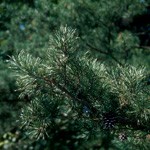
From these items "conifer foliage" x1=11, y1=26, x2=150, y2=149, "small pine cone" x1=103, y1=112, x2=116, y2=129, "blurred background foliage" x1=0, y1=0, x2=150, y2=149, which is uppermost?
"blurred background foliage" x1=0, y1=0, x2=150, y2=149

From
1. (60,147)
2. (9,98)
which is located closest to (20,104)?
(9,98)

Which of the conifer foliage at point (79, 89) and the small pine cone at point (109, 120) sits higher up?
the conifer foliage at point (79, 89)

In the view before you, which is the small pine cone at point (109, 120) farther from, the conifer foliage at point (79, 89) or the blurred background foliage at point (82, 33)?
the blurred background foliage at point (82, 33)

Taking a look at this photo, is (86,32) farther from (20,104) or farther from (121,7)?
(20,104)

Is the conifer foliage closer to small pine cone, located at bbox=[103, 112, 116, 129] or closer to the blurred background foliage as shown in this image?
small pine cone, located at bbox=[103, 112, 116, 129]

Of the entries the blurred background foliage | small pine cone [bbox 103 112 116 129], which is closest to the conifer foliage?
small pine cone [bbox 103 112 116 129]

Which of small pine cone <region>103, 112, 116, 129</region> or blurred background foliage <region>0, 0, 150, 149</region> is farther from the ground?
blurred background foliage <region>0, 0, 150, 149</region>

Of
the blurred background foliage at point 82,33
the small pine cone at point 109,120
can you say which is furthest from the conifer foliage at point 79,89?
the blurred background foliage at point 82,33

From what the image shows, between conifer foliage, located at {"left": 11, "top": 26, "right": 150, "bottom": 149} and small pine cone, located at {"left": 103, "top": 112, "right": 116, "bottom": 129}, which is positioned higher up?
conifer foliage, located at {"left": 11, "top": 26, "right": 150, "bottom": 149}

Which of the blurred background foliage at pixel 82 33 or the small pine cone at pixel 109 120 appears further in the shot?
the blurred background foliage at pixel 82 33

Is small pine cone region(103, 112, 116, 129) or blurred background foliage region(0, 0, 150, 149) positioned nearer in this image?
small pine cone region(103, 112, 116, 129)
